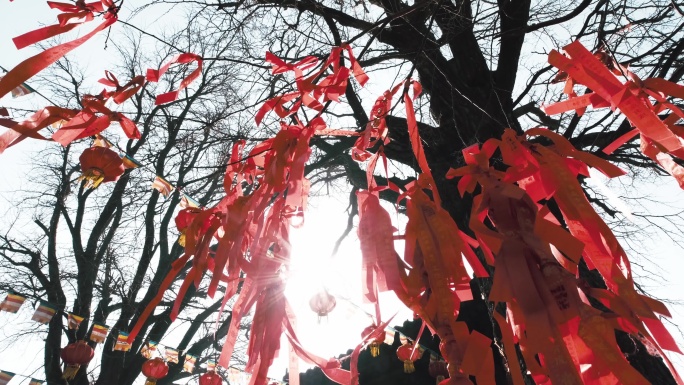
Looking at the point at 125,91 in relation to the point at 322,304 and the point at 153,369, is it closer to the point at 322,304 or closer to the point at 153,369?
the point at 322,304

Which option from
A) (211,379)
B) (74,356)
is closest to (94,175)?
(211,379)

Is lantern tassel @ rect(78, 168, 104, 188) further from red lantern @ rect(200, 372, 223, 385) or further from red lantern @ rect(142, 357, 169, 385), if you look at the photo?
red lantern @ rect(142, 357, 169, 385)

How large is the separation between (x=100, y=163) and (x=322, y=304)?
1344mm

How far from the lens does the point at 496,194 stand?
93 cm

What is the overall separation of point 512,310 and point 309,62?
1.23 meters

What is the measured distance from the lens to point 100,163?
2.36m

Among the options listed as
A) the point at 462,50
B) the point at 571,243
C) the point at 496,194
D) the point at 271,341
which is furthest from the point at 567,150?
the point at 462,50

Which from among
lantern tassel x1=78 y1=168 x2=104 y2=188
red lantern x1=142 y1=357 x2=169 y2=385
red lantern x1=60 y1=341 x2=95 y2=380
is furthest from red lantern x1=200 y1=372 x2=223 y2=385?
lantern tassel x1=78 y1=168 x2=104 y2=188

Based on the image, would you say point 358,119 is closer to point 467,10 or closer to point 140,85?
point 467,10

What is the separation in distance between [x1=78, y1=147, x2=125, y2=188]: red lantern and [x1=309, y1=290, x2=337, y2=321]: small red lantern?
1.15 m

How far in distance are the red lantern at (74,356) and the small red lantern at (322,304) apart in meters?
4.80

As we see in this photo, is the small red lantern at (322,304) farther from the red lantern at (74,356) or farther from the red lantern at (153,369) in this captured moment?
the red lantern at (74,356)

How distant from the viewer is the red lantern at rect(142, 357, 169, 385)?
216 inches

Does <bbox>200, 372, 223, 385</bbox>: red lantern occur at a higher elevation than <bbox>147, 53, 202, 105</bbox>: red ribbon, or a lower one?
lower
